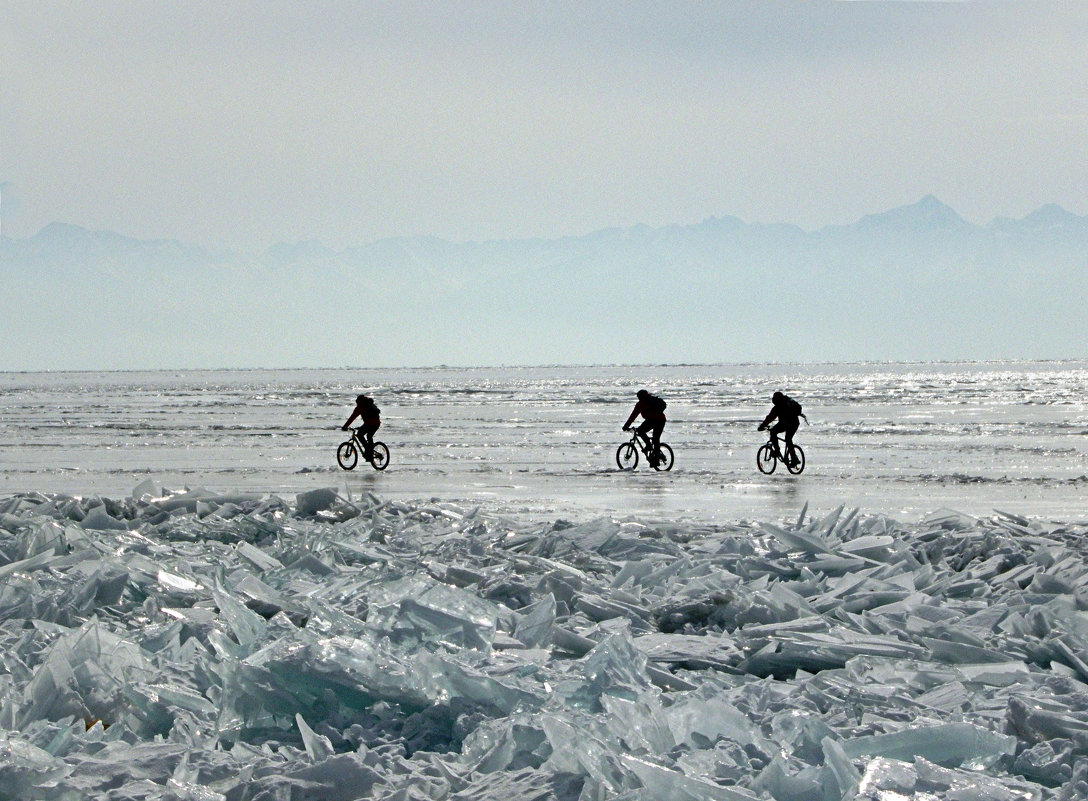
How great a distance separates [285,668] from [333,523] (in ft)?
22.1

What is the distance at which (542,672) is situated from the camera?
5105 millimetres

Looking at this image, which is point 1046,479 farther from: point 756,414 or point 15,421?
point 15,421

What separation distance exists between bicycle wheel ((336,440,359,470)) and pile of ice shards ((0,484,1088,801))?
14.8 m

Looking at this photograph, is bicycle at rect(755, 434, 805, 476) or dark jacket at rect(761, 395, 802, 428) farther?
dark jacket at rect(761, 395, 802, 428)

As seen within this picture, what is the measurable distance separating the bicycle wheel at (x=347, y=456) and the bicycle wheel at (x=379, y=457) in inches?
18.4

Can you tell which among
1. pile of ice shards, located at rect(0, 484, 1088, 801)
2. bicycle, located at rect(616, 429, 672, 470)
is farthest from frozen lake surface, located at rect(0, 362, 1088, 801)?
bicycle, located at rect(616, 429, 672, 470)

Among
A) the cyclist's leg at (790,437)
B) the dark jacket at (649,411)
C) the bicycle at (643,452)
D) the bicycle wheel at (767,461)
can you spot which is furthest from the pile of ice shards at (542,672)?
the dark jacket at (649,411)

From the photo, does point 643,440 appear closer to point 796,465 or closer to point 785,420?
point 785,420

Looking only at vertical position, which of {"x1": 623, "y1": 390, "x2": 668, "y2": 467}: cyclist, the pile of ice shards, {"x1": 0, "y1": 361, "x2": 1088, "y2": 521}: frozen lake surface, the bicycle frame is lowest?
{"x1": 0, "y1": 361, "x2": 1088, "y2": 521}: frozen lake surface

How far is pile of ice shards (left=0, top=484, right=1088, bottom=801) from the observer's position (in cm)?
389

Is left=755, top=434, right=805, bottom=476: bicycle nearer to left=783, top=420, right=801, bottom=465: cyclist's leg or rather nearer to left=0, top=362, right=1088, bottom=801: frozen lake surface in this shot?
left=783, top=420, right=801, bottom=465: cyclist's leg

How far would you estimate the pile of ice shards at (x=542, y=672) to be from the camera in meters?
3.89

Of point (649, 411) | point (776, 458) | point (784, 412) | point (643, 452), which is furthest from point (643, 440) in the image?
point (784, 412)

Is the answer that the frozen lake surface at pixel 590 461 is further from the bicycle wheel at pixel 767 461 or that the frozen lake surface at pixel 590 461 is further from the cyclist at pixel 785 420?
the cyclist at pixel 785 420
